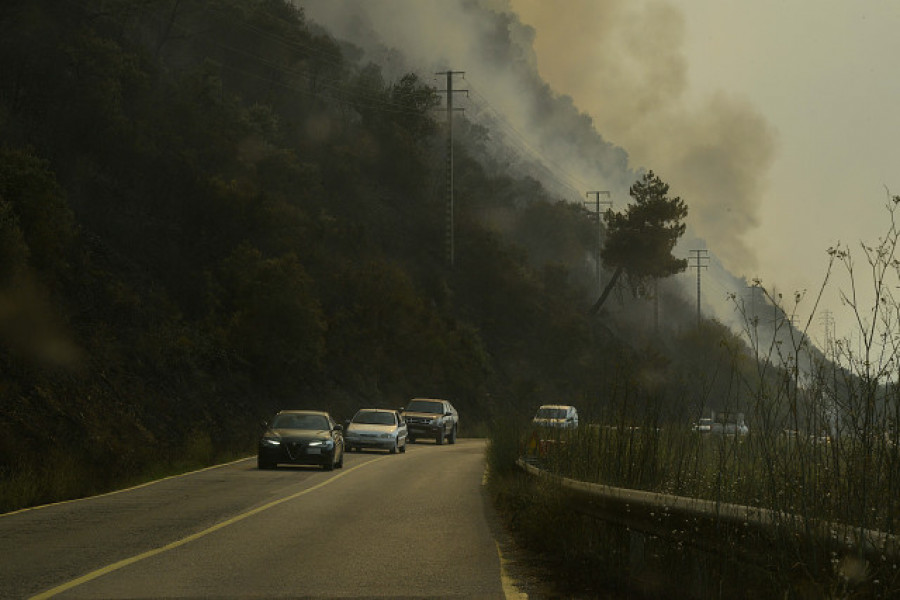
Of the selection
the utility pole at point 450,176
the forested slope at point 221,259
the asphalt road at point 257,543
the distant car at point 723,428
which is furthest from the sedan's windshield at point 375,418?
the utility pole at point 450,176

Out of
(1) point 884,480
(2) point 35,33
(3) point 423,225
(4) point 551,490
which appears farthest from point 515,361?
(1) point 884,480

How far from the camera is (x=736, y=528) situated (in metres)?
8.98

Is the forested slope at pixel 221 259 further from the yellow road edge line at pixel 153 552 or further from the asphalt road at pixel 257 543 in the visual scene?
the yellow road edge line at pixel 153 552

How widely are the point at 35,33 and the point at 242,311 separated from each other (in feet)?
56.2

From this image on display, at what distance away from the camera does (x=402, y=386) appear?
6575cm

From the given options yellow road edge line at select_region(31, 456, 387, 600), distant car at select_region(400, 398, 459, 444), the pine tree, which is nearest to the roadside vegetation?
yellow road edge line at select_region(31, 456, 387, 600)

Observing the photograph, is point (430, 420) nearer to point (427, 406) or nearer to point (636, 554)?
point (427, 406)

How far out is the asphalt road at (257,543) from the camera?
37.8 ft

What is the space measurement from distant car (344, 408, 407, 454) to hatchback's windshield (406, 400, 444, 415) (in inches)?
333

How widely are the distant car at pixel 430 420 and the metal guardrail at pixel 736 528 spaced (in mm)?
38556

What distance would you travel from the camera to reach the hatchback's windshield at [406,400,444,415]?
2014 inches

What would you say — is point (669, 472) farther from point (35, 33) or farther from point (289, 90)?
point (289, 90)

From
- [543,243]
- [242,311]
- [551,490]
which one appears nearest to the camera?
[551,490]

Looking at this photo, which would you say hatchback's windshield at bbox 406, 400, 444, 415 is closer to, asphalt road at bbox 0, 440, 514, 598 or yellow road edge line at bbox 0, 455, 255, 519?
yellow road edge line at bbox 0, 455, 255, 519
